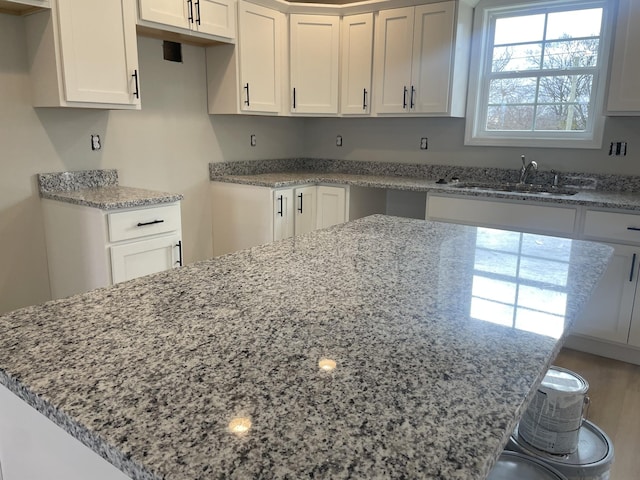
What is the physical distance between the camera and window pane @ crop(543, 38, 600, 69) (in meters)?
3.41

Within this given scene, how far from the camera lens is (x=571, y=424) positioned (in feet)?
4.03

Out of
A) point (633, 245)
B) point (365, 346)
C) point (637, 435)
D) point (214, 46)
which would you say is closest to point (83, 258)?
point (214, 46)

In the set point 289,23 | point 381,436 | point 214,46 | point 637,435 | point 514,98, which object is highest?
point 289,23

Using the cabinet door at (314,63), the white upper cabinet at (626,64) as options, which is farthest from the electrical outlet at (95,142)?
the white upper cabinet at (626,64)

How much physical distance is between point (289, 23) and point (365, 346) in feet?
11.8

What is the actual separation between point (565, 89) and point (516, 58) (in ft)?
1.45

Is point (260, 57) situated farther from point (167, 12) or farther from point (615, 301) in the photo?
point (615, 301)

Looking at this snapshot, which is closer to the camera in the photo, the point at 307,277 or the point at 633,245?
the point at 307,277

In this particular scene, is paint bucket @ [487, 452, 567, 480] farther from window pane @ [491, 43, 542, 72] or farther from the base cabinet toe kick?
window pane @ [491, 43, 542, 72]

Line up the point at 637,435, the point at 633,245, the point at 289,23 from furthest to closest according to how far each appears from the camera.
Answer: the point at 289,23 → the point at 633,245 → the point at 637,435

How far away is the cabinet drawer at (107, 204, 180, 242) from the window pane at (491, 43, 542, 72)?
268 cm

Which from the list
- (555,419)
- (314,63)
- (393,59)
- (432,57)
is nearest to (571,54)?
(432,57)

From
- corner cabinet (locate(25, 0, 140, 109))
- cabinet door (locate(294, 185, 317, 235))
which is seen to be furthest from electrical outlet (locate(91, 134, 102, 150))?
cabinet door (locate(294, 185, 317, 235))

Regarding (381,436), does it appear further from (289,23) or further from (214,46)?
(289,23)
